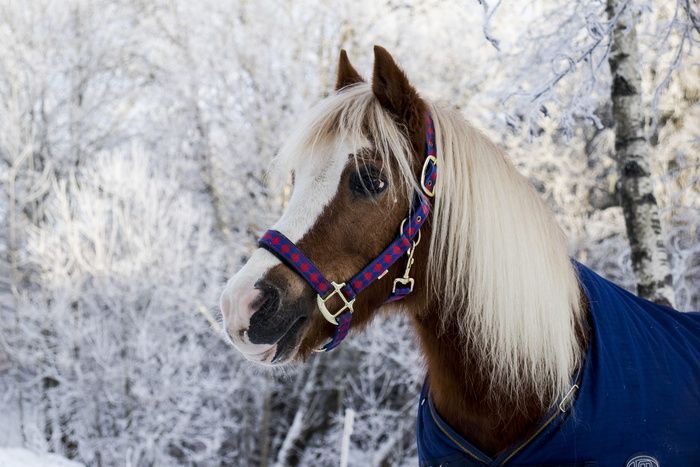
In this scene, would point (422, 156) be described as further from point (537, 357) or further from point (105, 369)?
point (105, 369)

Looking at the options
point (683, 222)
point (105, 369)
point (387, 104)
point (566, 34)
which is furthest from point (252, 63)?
point (387, 104)

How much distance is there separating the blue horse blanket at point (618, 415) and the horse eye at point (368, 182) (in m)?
0.93

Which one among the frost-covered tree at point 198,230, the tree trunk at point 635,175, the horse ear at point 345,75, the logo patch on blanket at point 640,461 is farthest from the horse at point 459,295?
the frost-covered tree at point 198,230

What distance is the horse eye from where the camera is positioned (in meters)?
2.13

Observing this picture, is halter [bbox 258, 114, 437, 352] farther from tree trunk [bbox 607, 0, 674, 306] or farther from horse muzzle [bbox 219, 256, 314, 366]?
tree trunk [bbox 607, 0, 674, 306]

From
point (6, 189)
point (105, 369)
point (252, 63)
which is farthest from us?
point (6, 189)

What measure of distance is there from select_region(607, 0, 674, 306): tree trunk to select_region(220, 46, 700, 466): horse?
192 cm

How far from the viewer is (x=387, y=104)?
2.28m

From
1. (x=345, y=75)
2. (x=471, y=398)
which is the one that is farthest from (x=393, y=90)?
(x=471, y=398)

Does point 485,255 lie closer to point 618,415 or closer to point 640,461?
point 618,415

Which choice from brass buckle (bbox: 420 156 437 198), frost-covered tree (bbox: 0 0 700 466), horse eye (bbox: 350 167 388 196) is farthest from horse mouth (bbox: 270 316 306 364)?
frost-covered tree (bbox: 0 0 700 466)

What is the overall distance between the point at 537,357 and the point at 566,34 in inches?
132

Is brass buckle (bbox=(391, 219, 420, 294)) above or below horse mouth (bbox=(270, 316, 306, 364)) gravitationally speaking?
below

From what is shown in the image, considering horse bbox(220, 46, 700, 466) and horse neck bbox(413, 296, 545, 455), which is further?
horse neck bbox(413, 296, 545, 455)
